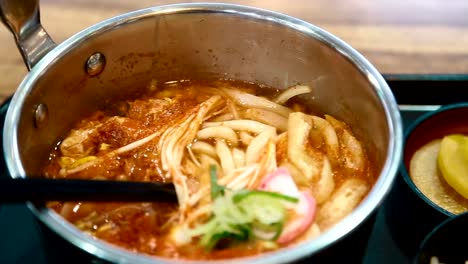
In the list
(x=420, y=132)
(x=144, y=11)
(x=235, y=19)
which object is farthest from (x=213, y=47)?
(x=420, y=132)

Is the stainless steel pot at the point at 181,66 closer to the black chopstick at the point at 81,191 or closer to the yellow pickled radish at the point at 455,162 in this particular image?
the black chopstick at the point at 81,191

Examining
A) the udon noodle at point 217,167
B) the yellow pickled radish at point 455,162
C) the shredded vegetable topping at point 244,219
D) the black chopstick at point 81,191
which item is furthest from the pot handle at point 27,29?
the yellow pickled radish at point 455,162

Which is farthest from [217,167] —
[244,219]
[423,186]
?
[423,186]

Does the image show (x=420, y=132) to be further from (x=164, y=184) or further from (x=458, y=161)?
(x=164, y=184)

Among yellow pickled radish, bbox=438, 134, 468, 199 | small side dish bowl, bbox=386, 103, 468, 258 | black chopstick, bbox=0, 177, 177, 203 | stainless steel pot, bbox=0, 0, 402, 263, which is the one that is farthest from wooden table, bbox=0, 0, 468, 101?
black chopstick, bbox=0, 177, 177, 203

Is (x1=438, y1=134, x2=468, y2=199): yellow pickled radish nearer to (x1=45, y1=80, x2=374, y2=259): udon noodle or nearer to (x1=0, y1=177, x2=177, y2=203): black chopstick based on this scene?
(x1=45, y1=80, x2=374, y2=259): udon noodle

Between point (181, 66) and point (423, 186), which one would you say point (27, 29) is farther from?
point (423, 186)
